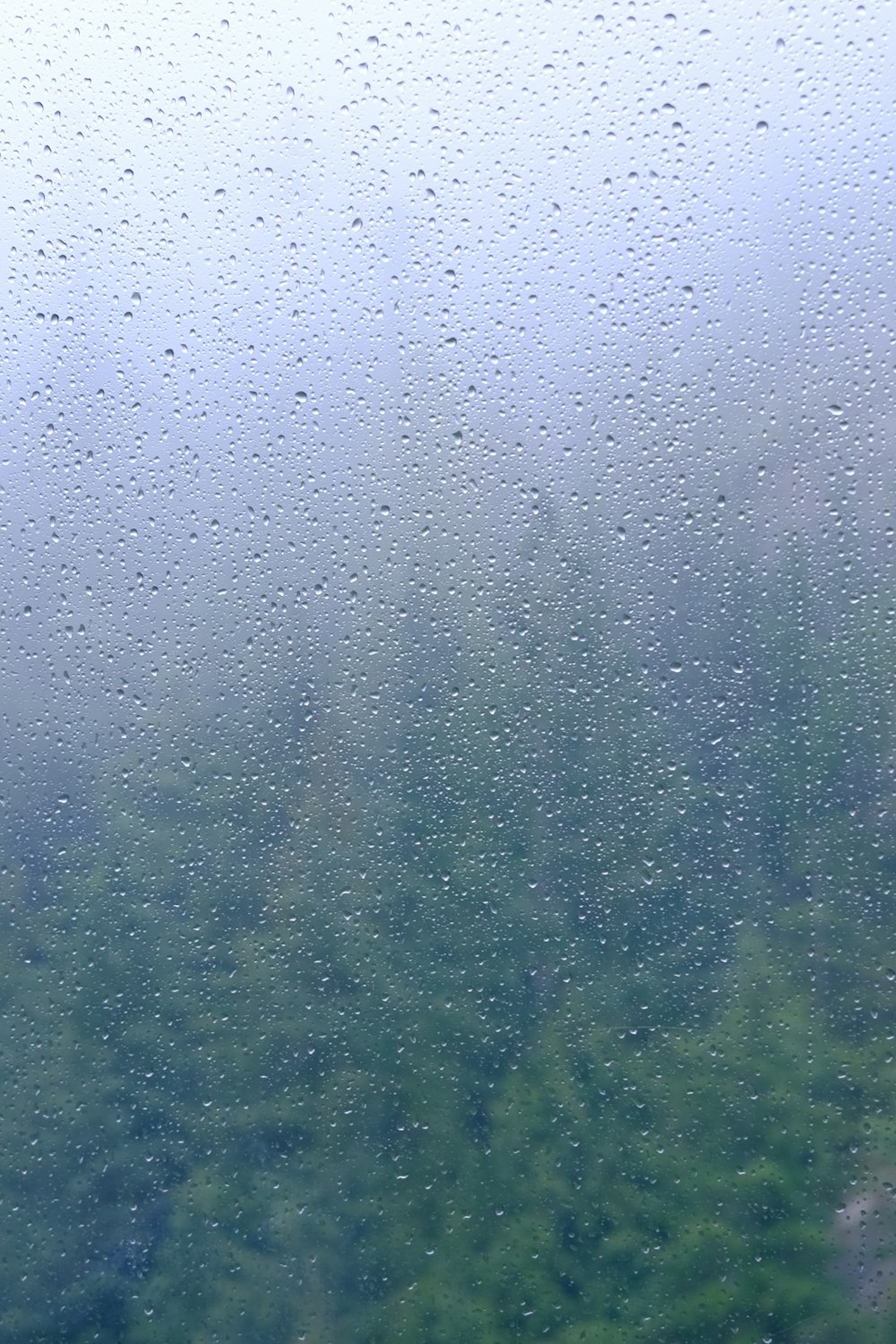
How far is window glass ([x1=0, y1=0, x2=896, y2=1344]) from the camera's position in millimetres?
1437

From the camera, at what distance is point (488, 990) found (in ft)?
4.90

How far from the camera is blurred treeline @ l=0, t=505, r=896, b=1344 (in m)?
1.45

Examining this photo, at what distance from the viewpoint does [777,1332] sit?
4.67 ft

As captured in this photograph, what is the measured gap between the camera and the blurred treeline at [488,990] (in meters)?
1.45

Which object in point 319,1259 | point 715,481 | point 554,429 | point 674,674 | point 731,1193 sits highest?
point 554,429

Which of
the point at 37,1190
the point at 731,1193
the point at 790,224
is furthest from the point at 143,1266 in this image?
the point at 790,224

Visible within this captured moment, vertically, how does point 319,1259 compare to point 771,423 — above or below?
below

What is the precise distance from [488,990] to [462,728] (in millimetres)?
460

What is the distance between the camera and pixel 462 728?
1.51 metres

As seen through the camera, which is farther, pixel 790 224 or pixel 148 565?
pixel 148 565

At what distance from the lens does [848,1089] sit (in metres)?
1.45

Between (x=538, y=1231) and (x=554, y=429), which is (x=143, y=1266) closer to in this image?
(x=538, y=1231)

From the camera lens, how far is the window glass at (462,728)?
4.71 ft

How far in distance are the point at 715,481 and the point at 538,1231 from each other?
1323 millimetres
